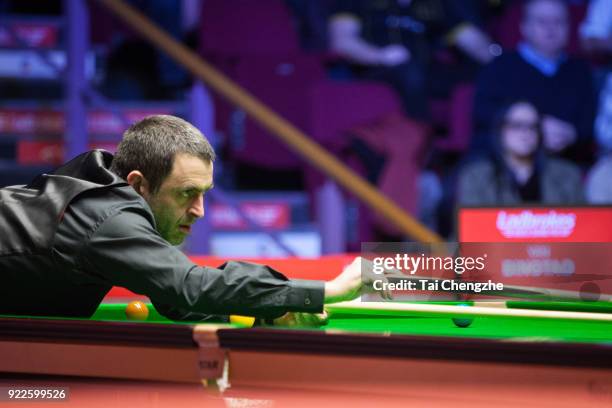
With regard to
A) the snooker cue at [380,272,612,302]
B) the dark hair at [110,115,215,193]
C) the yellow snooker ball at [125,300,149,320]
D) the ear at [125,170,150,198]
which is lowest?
the yellow snooker ball at [125,300,149,320]

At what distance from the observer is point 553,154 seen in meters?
5.97

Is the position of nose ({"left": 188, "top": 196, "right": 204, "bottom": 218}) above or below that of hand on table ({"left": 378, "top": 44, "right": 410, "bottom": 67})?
below

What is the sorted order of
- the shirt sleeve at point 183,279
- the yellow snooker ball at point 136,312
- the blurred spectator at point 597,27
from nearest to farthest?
the shirt sleeve at point 183,279, the yellow snooker ball at point 136,312, the blurred spectator at point 597,27

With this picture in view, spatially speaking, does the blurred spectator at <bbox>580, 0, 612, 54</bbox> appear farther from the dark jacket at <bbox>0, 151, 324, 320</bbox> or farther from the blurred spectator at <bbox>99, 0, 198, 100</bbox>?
the dark jacket at <bbox>0, 151, 324, 320</bbox>

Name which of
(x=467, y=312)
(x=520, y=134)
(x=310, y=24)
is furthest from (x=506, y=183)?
(x=467, y=312)

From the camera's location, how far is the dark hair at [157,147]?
196 cm

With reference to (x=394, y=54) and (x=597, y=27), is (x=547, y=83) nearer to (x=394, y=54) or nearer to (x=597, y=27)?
(x=597, y=27)

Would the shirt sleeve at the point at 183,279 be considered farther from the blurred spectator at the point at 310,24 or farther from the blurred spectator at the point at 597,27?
the blurred spectator at the point at 597,27

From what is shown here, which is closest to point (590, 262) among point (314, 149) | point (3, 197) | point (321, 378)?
point (321, 378)

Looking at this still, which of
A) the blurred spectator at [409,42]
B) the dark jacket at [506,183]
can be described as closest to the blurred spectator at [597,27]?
the blurred spectator at [409,42]

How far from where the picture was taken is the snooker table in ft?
4.65

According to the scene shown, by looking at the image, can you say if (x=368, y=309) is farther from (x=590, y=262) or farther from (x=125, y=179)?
(x=125, y=179)

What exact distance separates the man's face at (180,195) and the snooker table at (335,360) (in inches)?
14.6

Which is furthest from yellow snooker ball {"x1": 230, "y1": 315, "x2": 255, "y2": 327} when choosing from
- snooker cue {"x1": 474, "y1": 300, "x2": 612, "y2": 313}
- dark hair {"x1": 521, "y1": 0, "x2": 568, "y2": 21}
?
dark hair {"x1": 521, "y1": 0, "x2": 568, "y2": 21}
